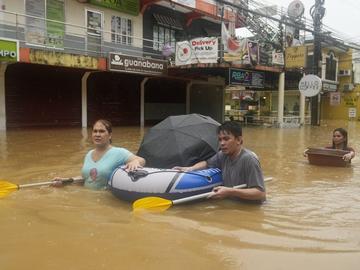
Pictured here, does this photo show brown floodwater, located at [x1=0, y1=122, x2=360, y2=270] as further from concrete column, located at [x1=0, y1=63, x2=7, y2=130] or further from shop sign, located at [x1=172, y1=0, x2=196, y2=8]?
shop sign, located at [x1=172, y1=0, x2=196, y2=8]

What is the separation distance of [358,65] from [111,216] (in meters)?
42.0

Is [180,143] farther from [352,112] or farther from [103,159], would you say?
[352,112]

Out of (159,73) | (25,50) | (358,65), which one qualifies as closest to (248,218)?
(25,50)

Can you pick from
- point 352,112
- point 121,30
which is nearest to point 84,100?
point 121,30

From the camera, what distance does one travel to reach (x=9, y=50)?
48.2ft

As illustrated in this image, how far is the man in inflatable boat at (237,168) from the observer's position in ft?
17.0

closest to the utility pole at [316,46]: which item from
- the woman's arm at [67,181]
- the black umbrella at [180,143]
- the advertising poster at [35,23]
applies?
the advertising poster at [35,23]

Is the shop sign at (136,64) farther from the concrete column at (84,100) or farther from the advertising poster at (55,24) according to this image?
the advertising poster at (55,24)

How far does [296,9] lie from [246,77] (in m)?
6.29

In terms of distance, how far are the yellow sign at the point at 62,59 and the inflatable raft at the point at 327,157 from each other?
10.6 meters

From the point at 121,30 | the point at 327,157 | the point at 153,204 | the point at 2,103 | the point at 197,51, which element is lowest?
the point at 153,204

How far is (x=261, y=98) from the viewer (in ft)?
124

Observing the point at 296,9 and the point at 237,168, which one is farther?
the point at 296,9

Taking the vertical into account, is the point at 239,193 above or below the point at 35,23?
below
